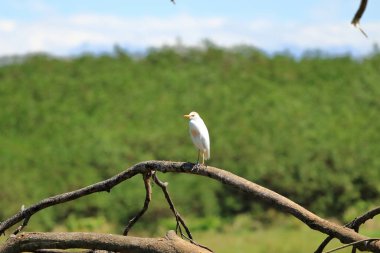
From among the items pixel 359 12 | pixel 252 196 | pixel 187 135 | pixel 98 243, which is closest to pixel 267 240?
pixel 187 135

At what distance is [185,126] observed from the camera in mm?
25281

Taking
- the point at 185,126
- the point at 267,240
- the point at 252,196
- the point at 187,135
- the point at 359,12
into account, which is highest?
the point at 185,126

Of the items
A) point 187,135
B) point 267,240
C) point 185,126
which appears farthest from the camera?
point 185,126

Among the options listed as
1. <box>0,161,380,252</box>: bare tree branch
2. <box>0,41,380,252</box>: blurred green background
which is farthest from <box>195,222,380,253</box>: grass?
<box>0,161,380,252</box>: bare tree branch

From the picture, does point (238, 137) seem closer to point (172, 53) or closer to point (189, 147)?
point (189, 147)

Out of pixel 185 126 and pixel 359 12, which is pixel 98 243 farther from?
pixel 185 126

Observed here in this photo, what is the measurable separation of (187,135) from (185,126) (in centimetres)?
81

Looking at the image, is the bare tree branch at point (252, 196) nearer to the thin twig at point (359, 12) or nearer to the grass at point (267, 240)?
the thin twig at point (359, 12)

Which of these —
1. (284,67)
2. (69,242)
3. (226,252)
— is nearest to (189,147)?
(226,252)

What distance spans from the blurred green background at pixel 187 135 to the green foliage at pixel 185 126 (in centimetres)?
4

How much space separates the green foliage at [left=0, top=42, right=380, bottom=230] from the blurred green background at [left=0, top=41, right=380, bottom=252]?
38mm

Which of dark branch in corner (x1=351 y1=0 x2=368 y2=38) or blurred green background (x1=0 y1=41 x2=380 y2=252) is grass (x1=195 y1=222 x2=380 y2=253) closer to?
blurred green background (x1=0 y1=41 x2=380 y2=252)

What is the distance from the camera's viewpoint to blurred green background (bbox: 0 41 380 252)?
867 inches

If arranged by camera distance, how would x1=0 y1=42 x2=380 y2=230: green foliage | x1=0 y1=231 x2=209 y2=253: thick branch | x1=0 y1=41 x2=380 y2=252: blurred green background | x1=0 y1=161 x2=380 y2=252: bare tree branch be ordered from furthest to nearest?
x1=0 y1=42 x2=380 y2=230: green foliage, x1=0 y1=41 x2=380 y2=252: blurred green background, x1=0 y1=231 x2=209 y2=253: thick branch, x1=0 y1=161 x2=380 y2=252: bare tree branch
